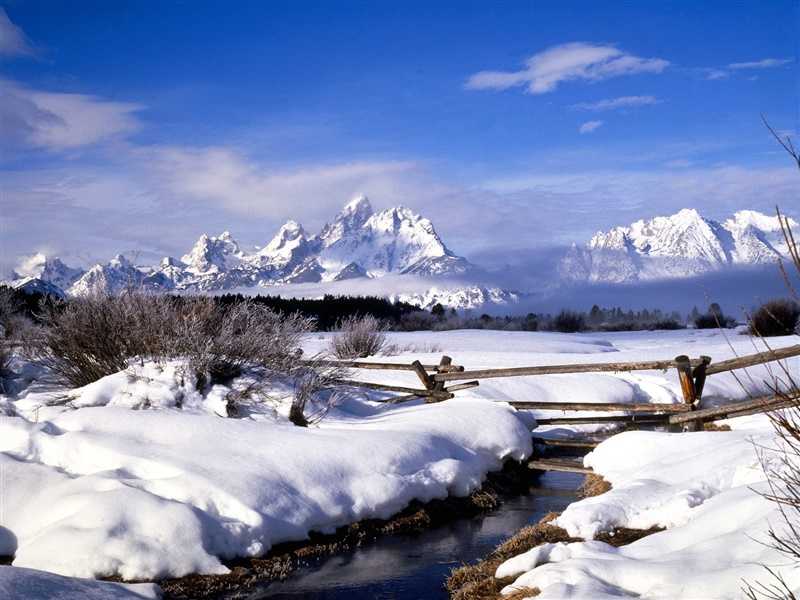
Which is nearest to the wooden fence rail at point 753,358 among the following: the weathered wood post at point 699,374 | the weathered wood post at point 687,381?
the weathered wood post at point 699,374

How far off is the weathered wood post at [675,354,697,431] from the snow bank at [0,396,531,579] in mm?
3056

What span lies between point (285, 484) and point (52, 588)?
138 inches

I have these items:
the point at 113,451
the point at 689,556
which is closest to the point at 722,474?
the point at 689,556

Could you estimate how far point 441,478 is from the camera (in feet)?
32.1

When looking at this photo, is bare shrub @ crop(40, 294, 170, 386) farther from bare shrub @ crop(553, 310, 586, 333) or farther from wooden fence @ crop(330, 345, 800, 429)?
bare shrub @ crop(553, 310, 586, 333)

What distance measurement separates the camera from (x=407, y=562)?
7.81 m

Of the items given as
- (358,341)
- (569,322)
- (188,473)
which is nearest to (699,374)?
(188,473)

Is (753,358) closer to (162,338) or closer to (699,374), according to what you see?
(699,374)

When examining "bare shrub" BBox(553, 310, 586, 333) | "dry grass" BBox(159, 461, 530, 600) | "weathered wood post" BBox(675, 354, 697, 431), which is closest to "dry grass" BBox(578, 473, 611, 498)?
"dry grass" BBox(159, 461, 530, 600)

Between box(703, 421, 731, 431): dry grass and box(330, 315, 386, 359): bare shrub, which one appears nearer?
box(703, 421, 731, 431): dry grass

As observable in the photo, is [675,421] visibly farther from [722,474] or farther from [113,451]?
[113,451]

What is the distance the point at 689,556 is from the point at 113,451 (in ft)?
20.1

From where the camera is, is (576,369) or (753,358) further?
(576,369)

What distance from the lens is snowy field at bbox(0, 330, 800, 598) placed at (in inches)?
218
